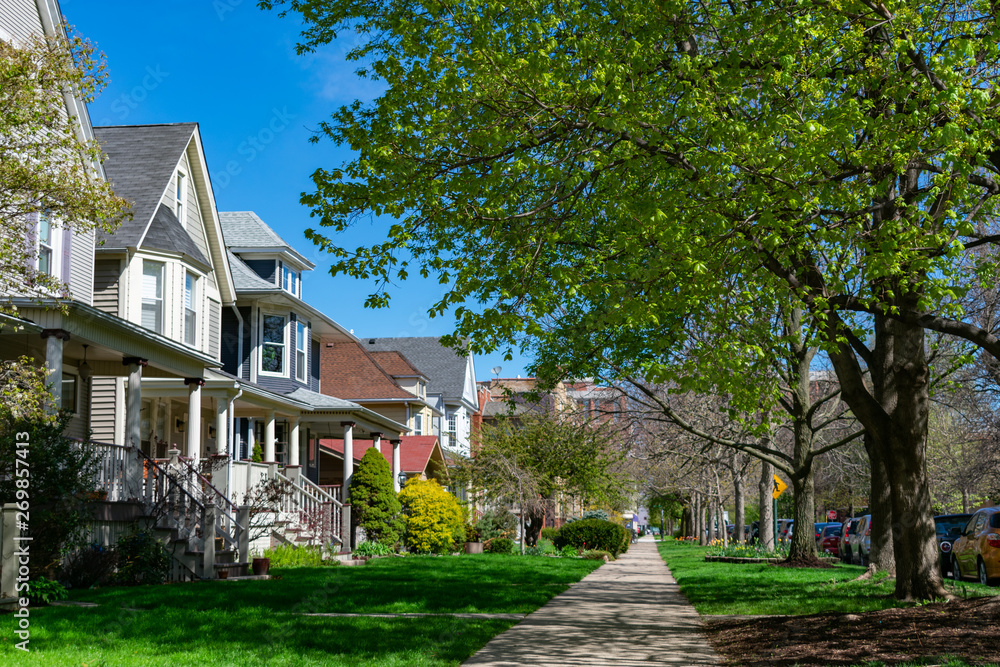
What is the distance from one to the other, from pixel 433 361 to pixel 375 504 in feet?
103

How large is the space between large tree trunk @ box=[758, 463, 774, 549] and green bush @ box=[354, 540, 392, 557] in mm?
12190

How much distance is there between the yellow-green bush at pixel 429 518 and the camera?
2650cm

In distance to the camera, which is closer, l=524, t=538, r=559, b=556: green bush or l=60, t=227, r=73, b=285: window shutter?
l=60, t=227, r=73, b=285: window shutter

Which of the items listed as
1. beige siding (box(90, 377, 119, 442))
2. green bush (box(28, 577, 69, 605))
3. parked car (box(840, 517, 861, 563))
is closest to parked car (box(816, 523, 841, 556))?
parked car (box(840, 517, 861, 563))

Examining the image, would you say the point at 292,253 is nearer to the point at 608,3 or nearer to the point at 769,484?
the point at 769,484

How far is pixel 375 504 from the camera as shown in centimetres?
2547

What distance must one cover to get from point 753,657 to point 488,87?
247 inches

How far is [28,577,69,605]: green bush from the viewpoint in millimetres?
10633

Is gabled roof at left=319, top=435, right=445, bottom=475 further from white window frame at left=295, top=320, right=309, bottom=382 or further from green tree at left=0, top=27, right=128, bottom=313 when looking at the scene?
green tree at left=0, top=27, right=128, bottom=313

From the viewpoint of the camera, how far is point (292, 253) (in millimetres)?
29578

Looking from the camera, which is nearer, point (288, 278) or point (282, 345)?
point (282, 345)

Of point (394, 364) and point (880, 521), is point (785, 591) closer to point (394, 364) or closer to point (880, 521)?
point (880, 521)

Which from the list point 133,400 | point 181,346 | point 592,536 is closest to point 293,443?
point 181,346

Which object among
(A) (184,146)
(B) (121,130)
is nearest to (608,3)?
(A) (184,146)
